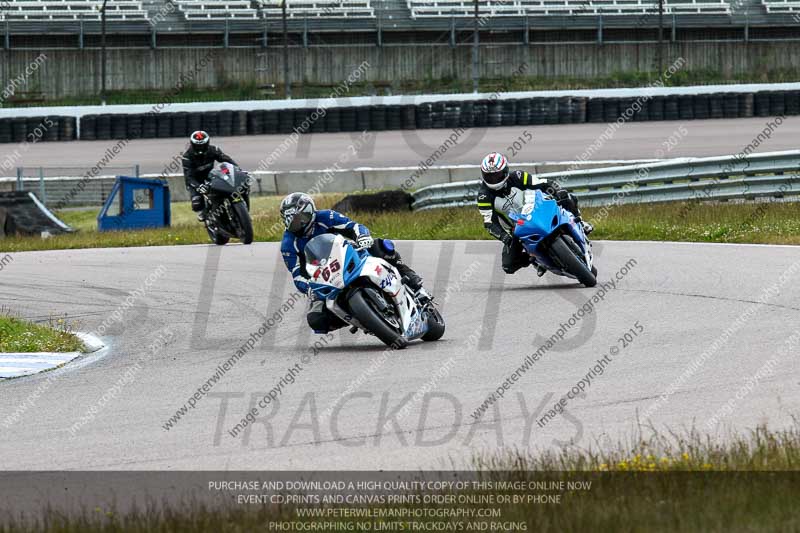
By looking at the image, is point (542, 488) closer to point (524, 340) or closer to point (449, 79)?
point (524, 340)

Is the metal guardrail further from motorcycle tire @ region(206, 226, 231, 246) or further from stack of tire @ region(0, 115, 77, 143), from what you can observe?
stack of tire @ region(0, 115, 77, 143)

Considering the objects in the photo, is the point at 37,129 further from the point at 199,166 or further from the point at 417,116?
the point at 199,166

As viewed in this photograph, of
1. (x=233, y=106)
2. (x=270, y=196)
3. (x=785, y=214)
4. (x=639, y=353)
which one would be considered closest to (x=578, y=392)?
(x=639, y=353)

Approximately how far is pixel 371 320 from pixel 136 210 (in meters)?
16.6

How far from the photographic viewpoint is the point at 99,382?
9039mm

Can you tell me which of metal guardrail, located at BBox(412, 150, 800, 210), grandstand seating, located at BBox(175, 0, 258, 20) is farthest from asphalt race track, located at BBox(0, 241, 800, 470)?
grandstand seating, located at BBox(175, 0, 258, 20)

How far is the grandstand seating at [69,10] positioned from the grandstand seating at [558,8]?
35.2 feet

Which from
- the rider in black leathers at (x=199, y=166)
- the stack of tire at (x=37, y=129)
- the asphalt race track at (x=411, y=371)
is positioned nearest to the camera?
the asphalt race track at (x=411, y=371)

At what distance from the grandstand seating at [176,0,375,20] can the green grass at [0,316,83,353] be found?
3659 centimetres

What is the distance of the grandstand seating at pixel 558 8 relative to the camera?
156ft

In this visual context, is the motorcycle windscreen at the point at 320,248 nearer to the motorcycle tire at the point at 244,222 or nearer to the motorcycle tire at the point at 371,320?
the motorcycle tire at the point at 371,320

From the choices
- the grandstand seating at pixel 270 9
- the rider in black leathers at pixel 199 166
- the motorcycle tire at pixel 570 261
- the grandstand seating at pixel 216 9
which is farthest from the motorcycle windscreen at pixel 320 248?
the grandstand seating at pixel 216 9

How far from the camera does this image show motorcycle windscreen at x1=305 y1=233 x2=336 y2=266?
9703mm

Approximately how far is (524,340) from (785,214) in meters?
9.79
